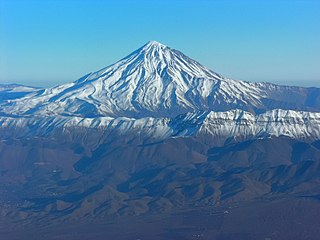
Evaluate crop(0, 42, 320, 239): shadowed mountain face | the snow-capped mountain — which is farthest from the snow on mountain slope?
crop(0, 42, 320, 239): shadowed mountain face

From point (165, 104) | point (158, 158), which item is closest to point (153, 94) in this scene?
point (165, 104)

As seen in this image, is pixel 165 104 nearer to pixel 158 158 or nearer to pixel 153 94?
pixel 153 94

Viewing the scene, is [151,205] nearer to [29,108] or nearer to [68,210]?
[68,210]

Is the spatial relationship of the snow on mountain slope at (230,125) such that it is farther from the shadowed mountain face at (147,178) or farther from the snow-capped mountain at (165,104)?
the shadowed mountain face at (147,178)

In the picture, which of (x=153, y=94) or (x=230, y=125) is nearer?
(x=230, y=125)

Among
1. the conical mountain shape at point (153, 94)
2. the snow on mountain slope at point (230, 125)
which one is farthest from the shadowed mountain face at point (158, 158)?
the conical mountain shape at point (153, 94)

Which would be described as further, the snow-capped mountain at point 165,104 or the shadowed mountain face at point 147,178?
the snow-capped mountain at point 165,104

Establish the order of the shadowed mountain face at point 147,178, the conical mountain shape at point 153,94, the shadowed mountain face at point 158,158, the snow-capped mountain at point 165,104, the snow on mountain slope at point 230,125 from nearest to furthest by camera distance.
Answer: the shadowed mountain face at point 158,158
the shadowed mountain face at point 147,178
the snow on mountain slope at point 230,125
the snow-capped mountain at point 165,104
the conical mountain shape at point 153,94
